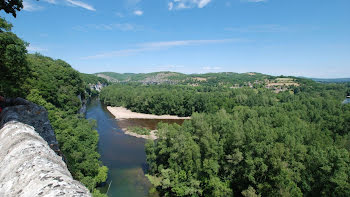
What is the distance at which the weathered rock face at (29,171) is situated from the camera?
3296 mm

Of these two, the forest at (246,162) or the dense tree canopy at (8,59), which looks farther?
the forest at (246,162)

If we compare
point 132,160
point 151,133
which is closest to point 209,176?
point 132,160

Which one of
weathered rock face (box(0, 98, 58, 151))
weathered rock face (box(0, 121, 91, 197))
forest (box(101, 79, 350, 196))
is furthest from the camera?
forest (box(101, 79, 350, 196))

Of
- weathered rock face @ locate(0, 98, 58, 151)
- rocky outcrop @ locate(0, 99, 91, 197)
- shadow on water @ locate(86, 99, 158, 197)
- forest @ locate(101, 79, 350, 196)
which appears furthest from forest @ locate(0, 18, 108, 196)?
forest @ locate(101, 79, 350, 196)

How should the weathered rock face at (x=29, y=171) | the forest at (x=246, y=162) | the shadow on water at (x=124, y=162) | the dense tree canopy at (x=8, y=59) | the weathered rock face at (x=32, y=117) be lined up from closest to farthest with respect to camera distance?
1. the weathered rock face at (x=29, y=171)
2. the weathered rock face at (x=32, y=117)
3. the dense tree canopy at (x=8, y=59)
4. the forest at (x=246, y=162)
5. the shadow on water at (x=124, y=162)

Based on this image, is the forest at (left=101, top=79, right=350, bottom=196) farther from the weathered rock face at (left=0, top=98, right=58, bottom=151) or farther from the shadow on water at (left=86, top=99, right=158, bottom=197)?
the weathered rock face at (left=0, top=98, right=58, bottom=151)

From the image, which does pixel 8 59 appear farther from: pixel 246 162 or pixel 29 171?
pixel 246 162

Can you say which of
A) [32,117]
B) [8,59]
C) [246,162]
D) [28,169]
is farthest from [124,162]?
[28,169]

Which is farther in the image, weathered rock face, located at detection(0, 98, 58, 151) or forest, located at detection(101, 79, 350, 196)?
forest, located at detection(101, 79, 350, 196)

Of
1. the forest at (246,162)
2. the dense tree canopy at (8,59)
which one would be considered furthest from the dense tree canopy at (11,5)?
the forest at (246,162)

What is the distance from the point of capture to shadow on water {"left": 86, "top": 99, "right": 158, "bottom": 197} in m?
23.0

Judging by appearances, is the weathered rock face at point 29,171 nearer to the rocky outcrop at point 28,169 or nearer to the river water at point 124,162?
the rocky outcrop at point 28,169

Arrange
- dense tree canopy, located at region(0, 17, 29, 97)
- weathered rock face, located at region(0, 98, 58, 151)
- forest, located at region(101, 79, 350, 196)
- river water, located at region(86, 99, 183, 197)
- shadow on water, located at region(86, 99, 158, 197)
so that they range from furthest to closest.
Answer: shadow on water, located at region(86, 99, 158, 197), river water, located at region(86, 99, 183, 197), forest, located at region(101, 79, 350, 196), dense tree canopy, located at region(0, 17, 29, 97), weathered rock face, located at region(0, 98, 58, 151)

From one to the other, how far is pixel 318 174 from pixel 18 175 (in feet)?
78.5
